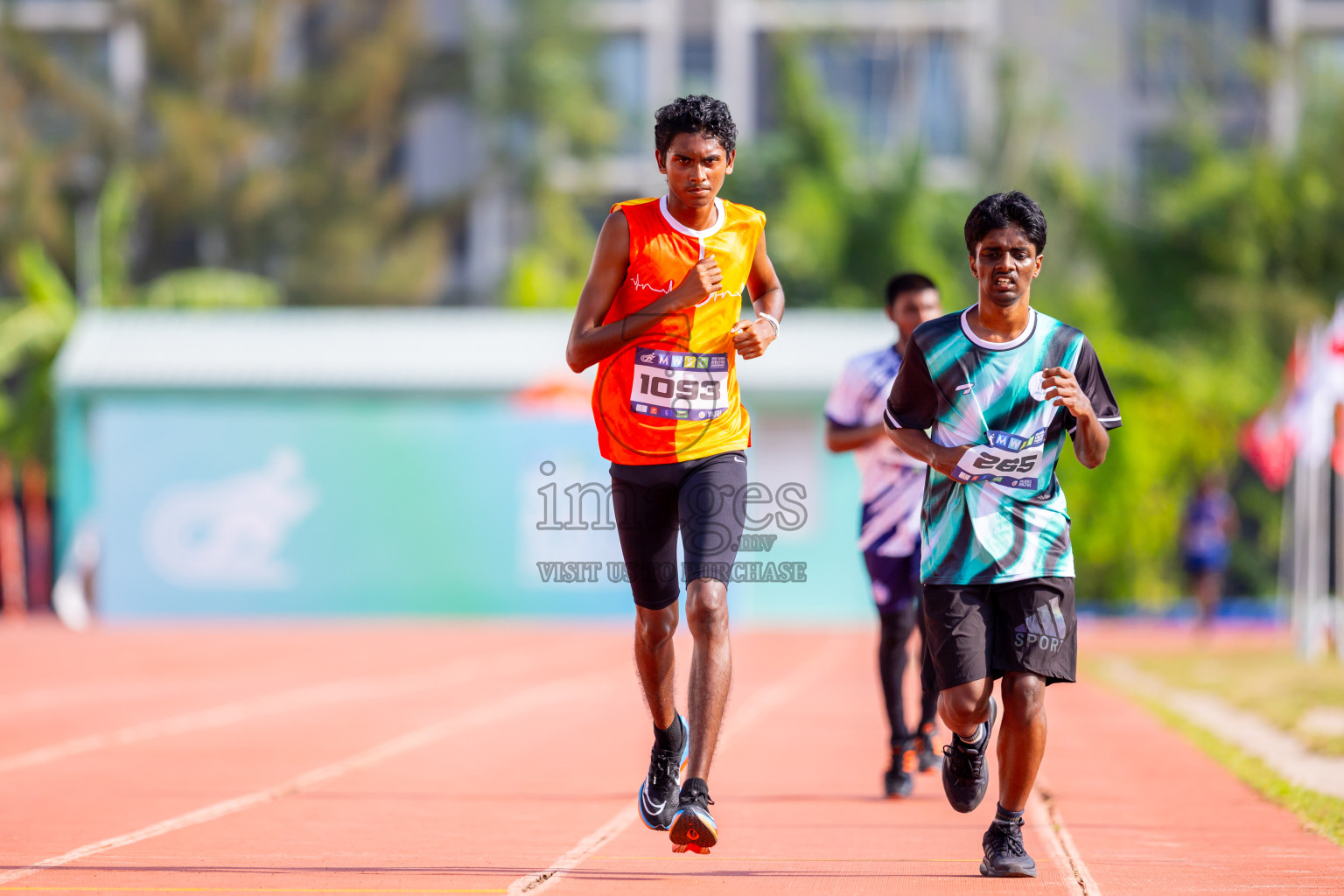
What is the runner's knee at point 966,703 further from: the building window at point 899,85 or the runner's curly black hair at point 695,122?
the building window at point 899,85

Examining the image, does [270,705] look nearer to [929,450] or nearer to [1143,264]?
[929,450]

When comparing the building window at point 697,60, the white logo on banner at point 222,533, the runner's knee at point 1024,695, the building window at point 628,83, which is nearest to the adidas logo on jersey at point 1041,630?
the runner's knee at point 1024,695

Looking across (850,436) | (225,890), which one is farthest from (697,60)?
(225,890)

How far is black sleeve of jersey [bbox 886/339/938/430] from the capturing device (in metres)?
5.41

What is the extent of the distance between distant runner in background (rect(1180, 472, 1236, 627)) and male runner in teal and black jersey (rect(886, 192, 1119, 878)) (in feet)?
60.4

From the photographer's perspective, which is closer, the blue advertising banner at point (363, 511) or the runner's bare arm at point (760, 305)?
the runner's bare arm at point (760, 305)

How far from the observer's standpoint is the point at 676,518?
572 cm

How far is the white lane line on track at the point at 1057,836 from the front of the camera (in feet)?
17.6

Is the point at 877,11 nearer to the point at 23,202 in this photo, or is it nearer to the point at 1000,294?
the point at 23,202

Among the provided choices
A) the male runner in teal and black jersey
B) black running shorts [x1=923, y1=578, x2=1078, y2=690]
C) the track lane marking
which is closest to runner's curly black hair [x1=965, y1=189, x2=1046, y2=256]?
the male runner in teal and black jersey

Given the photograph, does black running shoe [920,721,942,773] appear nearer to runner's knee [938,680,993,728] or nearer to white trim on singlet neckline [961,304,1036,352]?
runner's knee [938,680,993,728]

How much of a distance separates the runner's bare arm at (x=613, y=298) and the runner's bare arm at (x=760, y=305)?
17 cm

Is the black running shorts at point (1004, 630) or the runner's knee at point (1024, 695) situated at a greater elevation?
the black running shorts at point (1004, 630)

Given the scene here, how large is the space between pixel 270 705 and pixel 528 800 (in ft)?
17.6
